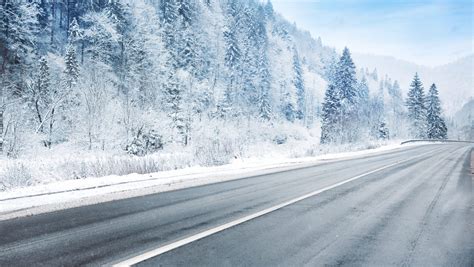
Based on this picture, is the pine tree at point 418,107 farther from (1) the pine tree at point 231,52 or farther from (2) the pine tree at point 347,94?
(1) the pine tree at point 231,52

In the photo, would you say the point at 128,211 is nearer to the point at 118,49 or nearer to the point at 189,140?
the point at 189,140

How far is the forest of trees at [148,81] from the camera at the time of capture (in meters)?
30.9

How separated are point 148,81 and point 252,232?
1801 inches

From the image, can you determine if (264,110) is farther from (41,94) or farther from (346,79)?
(41,94)

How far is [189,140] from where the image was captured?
38594mm

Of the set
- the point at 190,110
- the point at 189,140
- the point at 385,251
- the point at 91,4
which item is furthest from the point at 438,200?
the point at 91,4

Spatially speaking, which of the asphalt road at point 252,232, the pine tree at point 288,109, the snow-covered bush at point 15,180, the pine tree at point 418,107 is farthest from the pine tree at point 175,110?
the pine tree at point 418,107

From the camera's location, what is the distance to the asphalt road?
14.2 ft

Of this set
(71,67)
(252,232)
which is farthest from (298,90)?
(252,232)

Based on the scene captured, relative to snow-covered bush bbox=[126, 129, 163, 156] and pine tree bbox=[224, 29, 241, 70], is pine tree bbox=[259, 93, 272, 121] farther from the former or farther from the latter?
snow-covered bush bbox=[126, 129, 163, 156]

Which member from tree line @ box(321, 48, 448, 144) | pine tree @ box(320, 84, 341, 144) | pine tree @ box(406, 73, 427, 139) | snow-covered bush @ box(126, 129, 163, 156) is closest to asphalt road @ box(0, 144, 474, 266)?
snow-covered bush @ box(126, 129, 163, 156)

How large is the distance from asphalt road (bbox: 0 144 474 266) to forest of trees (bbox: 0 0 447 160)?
1401 centimetres

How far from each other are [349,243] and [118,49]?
53.3 meters

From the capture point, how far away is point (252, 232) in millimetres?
5504
